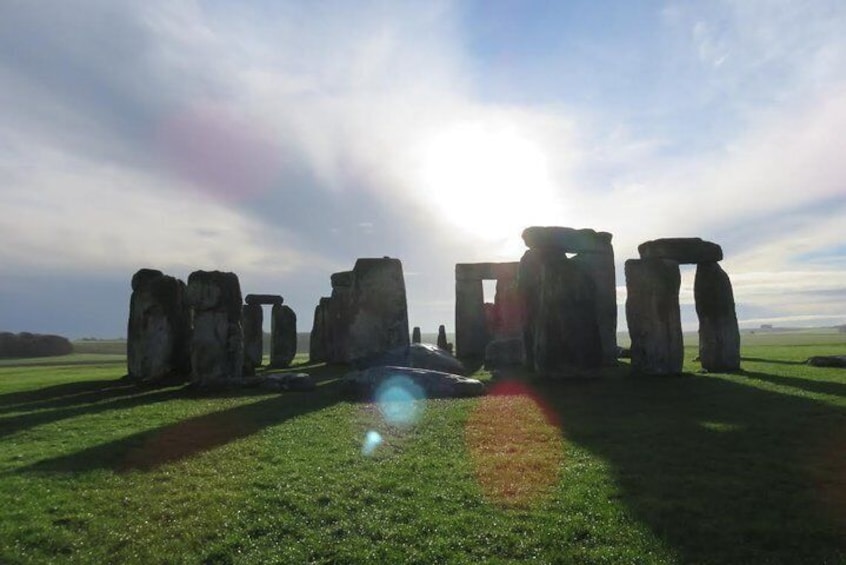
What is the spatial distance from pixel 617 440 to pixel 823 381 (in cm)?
1012

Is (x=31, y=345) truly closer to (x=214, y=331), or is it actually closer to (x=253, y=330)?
(x=253, y=330)

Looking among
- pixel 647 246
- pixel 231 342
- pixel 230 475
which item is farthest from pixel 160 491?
pixel 647 246

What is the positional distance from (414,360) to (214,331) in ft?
23.3

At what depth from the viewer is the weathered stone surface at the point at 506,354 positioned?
26286mm

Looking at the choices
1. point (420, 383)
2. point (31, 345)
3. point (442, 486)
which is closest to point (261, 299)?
point (420, 383)

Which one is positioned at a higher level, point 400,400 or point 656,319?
point 656,319

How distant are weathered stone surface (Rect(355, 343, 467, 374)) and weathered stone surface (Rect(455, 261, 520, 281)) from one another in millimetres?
12135

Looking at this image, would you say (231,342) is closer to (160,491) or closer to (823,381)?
(160,491)

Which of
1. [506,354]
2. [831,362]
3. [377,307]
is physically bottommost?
[831,362]

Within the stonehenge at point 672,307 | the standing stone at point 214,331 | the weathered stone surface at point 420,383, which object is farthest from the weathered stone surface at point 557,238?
the standing stone at point 214,331

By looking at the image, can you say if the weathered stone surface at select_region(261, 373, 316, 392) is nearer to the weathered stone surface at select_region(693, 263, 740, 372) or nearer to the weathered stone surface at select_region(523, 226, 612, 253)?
the weathered stone surface at select_region(523, 226, 612, 253)

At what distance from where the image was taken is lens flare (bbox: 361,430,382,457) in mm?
10378

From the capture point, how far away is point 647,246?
21922mm

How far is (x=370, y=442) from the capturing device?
36.5 feet
